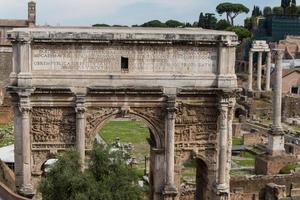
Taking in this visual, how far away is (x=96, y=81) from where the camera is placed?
16703 mm

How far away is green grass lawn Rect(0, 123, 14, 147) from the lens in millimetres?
32753

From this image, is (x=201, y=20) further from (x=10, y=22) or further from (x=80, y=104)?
(x=80, y=104)

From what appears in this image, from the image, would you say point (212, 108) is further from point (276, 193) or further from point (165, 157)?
point (276, 193)

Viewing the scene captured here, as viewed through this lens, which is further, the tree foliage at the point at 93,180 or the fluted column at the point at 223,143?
the fluted column at the point at 223,143

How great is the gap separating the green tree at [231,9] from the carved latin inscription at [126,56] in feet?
270

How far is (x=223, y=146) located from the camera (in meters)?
17.3

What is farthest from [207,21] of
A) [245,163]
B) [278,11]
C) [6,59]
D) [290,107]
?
[245,163]

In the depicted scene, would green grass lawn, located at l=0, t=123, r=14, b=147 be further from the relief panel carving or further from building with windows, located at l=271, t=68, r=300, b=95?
building with windows, located at l=271, t=68, r=300, b=95

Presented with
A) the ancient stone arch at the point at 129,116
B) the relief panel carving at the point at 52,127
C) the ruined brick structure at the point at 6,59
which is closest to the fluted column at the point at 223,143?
the ancient stone arch at the point at 129,116

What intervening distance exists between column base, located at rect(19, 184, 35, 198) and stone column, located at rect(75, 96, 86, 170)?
1863mm

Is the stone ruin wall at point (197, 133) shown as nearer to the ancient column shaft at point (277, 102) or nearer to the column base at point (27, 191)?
the column base at point (27, 191)

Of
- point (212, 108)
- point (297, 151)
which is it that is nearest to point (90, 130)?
point (212, 108)

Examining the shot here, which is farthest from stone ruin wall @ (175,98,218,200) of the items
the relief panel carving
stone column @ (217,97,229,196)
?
the relief panel carving

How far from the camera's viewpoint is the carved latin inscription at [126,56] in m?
16.6
